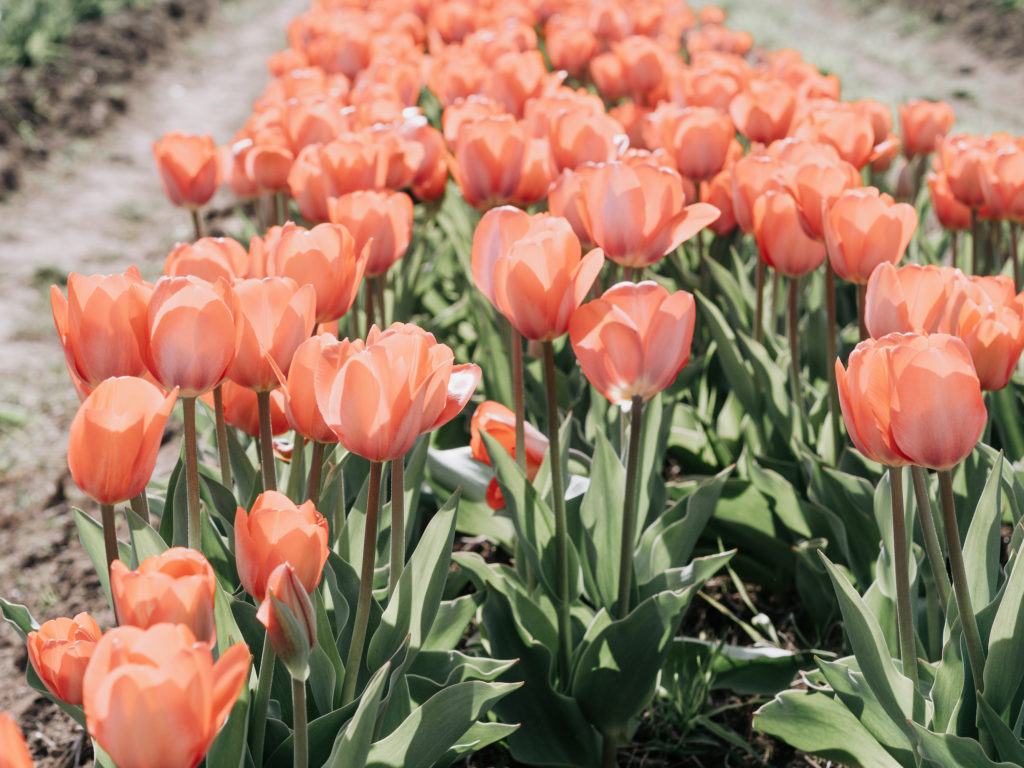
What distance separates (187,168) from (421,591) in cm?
136

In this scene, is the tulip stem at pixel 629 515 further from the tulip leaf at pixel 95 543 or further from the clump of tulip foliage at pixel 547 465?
the tulip leaf at pixel 95 543

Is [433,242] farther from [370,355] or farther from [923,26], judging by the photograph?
[923,26]

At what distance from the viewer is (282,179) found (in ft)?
7.95

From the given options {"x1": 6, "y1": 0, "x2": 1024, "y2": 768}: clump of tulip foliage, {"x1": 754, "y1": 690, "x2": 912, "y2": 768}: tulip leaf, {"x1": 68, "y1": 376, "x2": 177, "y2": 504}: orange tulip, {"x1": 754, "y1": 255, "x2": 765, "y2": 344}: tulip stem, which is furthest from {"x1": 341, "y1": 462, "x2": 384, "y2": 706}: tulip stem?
{"x1": 754, "y1": 255, "x2": 765, "y2": 344}: tulip stem

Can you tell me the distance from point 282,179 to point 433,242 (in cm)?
106

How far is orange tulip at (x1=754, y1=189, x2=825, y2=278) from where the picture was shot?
182cm

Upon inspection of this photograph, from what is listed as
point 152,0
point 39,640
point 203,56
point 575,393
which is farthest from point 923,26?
point 39,640

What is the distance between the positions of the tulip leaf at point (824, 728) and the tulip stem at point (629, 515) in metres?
0.25

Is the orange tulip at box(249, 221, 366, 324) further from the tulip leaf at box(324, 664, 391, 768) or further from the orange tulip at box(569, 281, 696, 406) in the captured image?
the tulip leaf at box(324, 664, 391, 768)

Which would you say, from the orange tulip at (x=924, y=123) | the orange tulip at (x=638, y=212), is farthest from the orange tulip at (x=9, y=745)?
the orange tulip at (x=924, y=123)

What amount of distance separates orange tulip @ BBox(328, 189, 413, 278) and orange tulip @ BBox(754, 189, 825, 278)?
2.12ft

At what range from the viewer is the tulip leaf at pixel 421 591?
1271 mm

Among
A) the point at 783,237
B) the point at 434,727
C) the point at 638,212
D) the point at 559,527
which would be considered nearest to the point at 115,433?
the point at 434,727

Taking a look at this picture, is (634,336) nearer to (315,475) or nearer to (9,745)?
(315,475)
